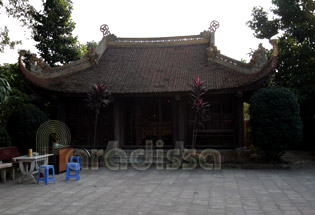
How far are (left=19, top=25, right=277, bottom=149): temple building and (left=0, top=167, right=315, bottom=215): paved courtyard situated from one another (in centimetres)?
325

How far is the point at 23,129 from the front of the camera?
10555 mm

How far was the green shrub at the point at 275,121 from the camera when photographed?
392 inches

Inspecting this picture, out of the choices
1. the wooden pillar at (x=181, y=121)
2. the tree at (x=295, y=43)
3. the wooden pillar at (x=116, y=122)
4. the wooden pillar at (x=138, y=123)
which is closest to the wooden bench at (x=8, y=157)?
the wooden pillar at (x=116, y=122)

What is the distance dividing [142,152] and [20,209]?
6548mm

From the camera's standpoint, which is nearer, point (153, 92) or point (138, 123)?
point (153, 92)

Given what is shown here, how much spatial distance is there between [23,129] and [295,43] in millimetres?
12068

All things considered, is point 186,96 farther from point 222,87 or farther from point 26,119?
point 26,119

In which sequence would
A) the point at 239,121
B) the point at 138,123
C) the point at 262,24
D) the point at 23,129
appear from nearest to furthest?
the point at 23,129, the point at 239,121, the point at 138,123, the point at 262,24

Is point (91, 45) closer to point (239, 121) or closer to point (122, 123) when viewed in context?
point (122, 123)

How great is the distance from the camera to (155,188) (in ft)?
24.2

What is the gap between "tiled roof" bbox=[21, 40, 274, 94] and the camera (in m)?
11.9

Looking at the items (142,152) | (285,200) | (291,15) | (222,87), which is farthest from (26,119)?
(291,15)

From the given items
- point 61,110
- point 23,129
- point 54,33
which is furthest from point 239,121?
point 54,33

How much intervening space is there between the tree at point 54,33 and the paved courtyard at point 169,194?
34.0 ft
